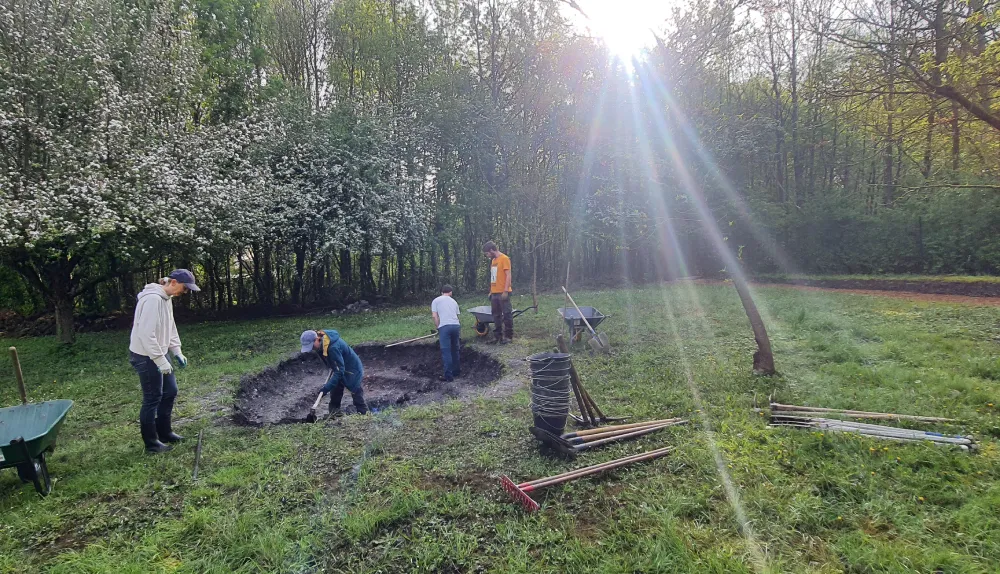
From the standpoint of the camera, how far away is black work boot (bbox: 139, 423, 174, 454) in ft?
15.4

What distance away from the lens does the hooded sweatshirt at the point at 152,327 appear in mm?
4477

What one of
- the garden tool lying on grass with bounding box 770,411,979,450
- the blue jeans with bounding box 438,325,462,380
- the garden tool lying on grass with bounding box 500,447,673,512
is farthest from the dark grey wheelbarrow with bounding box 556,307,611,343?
the garden tool lying on grass with bounding box 500,447,673,512

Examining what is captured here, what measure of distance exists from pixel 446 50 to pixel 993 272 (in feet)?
56.6

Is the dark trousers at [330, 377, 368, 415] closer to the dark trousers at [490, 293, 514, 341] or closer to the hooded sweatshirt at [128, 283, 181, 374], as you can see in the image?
the hooded sweatshirt at [128, 283, 181, 374]

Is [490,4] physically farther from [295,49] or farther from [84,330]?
[84,330]

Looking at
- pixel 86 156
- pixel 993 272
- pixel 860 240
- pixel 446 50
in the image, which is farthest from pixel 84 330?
pixel 993 272

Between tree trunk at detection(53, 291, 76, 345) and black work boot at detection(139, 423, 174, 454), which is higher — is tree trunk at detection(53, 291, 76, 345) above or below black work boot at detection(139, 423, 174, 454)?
above

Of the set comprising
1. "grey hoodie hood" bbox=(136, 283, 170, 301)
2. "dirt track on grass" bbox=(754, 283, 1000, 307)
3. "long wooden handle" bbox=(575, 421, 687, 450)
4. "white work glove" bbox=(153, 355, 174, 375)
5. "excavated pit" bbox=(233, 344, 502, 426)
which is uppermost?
"grey hoodie hood" bbox=(136, 283, 170, 301)

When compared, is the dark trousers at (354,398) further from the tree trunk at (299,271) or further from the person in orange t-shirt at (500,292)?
the tree trunk at (299,271)

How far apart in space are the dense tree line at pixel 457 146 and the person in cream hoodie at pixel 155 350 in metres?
4.48

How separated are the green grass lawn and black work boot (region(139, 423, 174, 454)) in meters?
0.14

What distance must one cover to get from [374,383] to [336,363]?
242cm

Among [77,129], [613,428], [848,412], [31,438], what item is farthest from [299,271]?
[848,412]

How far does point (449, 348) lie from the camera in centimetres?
777
